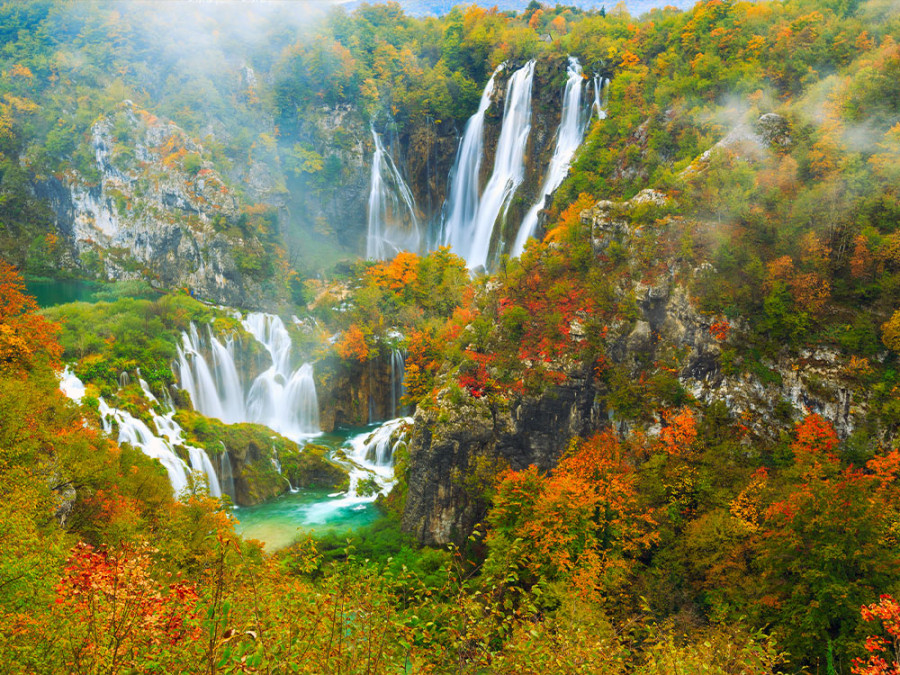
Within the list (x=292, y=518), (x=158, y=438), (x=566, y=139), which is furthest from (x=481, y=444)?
(x=566, y=139)

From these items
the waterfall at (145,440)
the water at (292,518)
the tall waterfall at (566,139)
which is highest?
the tall waterfall at (566,139)

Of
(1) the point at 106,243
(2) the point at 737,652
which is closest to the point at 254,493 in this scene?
(2) the point at 737,652

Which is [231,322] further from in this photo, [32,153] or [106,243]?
[32,153]

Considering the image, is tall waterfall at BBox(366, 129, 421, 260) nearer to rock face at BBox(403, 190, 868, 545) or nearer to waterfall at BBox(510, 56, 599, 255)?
waterfall at BBox(510, 56, 599, 255)

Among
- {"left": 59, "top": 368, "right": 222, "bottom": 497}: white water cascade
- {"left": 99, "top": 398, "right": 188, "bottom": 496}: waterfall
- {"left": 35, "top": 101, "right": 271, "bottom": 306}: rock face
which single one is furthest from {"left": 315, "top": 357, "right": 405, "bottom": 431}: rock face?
{"left": 35, "top": 101, "right": 271, "bottom": 306}: rock face

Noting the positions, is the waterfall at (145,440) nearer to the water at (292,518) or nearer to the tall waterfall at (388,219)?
the water at (292,518)

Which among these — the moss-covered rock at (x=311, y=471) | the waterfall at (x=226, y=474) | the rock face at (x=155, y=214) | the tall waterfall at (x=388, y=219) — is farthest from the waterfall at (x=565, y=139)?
the rock face at (x=155, y=214)
